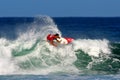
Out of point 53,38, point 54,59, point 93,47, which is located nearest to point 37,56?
point 54,59

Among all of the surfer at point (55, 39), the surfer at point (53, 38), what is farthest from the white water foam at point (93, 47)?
the surfer at point (53, 38)

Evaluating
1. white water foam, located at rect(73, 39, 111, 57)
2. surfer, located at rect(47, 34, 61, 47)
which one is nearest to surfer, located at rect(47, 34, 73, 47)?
surfer, located at rect(47, 34, 61, 47)

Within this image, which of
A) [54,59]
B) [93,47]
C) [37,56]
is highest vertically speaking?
[93,47]

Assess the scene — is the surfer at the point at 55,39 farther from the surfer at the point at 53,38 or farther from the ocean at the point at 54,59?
the ocean at the point at 54,59

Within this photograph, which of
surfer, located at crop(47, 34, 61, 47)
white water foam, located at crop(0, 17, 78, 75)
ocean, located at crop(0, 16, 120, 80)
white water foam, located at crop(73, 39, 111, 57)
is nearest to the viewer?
ocean, located at crop(0, 16, 120, 80)

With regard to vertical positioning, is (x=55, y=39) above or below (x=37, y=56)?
above

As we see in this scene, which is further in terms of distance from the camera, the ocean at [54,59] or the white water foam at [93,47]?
the white water foam at [93,47]

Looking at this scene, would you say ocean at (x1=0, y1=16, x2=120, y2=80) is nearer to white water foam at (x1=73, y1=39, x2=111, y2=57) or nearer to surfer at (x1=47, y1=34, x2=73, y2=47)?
white water foam at (x1=73, y1=39, x2=111, y2=57)

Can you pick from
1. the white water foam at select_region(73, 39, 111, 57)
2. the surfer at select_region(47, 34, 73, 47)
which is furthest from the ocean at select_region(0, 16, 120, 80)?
the surfer at select_region(47, 34, 73, 47)

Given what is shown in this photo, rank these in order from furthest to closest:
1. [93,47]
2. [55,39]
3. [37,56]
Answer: [93,47] → [37,56] → [55,39]

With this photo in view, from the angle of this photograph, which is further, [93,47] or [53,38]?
[93,47]

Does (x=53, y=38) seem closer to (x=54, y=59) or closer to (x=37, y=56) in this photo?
(x=54, y=59)

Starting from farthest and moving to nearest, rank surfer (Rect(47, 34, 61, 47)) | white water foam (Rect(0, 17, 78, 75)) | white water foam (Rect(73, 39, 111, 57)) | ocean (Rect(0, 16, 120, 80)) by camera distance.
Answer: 1. white water foam (Rect(73, 39, 111, 57))
2. surfer (Rect(47, 34, 61, 47))
3. white water foam (Rect(0, 17, 78, 75))
4. ocean (Rect(0, 16, 120, 80))

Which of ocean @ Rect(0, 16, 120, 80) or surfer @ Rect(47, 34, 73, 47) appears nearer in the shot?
ocean @ Rect(0, 16, 120, 80)
